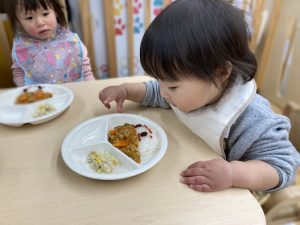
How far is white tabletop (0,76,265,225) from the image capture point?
0.50 metres

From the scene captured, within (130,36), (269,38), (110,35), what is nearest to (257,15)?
(269,38)

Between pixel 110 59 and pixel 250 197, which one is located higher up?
pixel 250 197

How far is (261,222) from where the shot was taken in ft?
1.62

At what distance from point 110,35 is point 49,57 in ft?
1.76

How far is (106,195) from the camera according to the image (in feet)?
1.80

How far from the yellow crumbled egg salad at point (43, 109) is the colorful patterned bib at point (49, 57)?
0.48 meters

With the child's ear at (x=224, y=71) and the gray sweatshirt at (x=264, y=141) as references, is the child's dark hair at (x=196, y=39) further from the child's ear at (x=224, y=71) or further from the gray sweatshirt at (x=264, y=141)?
the gray sweatshirt at (x=264, y=141)

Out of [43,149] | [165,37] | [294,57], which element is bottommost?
[294,57]

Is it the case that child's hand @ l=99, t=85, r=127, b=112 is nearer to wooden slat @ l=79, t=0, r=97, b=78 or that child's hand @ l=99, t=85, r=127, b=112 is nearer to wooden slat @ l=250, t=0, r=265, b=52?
wooden slat @ l=79, t=0, r=97, b=78

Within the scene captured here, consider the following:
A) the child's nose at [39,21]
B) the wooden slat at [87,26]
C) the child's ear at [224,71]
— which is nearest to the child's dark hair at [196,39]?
the child's ear at [224,71]

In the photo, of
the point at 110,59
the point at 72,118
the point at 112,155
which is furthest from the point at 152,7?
the point at 112,155

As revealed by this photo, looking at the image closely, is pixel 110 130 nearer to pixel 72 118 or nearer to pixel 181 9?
pixel 72 118

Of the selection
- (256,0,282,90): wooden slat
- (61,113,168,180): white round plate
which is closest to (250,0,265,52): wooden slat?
(256,0,282,90): wooden slat

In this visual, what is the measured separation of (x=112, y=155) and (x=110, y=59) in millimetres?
1236
